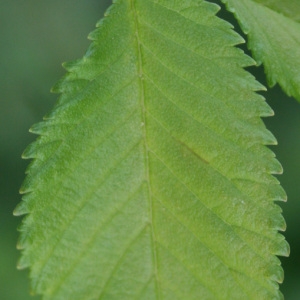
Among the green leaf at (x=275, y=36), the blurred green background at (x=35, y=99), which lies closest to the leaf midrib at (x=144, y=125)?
the green leaf at (x=275, y=36)

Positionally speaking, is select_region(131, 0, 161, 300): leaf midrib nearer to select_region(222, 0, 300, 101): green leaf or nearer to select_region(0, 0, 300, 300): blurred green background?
select_region(222, 0, 300, 101): green leaf

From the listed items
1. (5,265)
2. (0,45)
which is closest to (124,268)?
(5,265)

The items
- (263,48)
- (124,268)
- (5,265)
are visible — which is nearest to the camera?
(124,268)

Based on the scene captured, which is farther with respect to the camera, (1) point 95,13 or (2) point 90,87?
(1) point 95,13

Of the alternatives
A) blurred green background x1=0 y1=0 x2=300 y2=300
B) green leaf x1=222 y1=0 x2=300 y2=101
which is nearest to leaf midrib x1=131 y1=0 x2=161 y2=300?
green leaf x1=222 y1=0 x2=300 y2=101

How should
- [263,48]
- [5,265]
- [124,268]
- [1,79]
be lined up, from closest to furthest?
1. [124,268]
2. [263,48]
3. [5,265]
4. [1,79]

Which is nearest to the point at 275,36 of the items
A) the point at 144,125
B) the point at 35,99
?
the point at 144,125

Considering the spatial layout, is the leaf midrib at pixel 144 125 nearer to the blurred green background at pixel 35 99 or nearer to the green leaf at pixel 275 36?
the green leaf at pixel 275 36

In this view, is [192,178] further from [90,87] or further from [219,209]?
[90,87]
